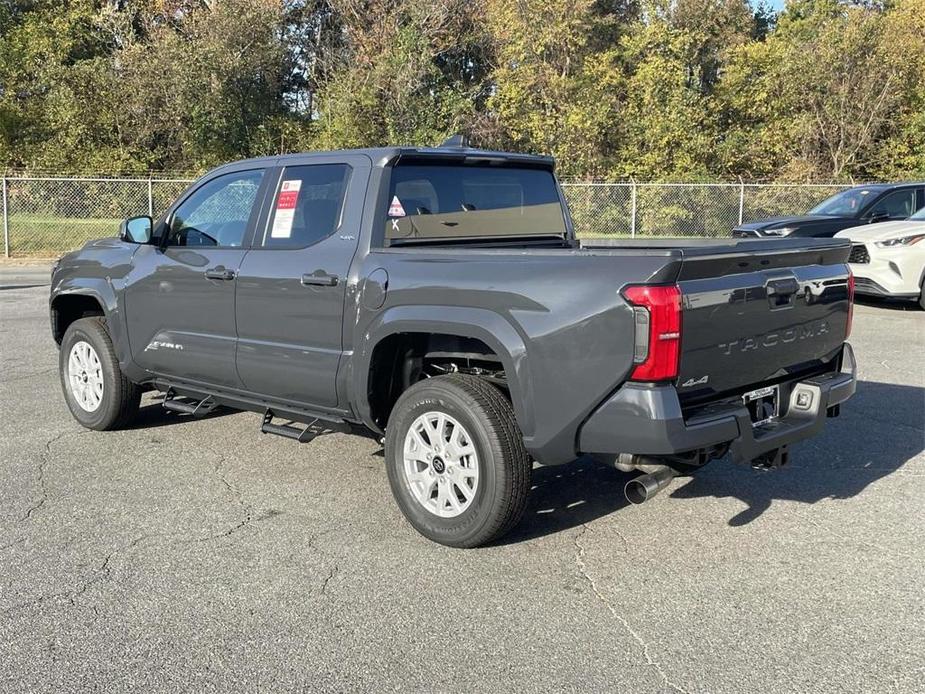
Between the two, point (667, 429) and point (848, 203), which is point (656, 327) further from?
point (848, 203)

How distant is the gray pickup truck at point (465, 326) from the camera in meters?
3.70

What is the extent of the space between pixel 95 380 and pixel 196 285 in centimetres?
147

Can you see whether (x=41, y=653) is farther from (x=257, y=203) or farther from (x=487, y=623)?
(x=257, y=203)

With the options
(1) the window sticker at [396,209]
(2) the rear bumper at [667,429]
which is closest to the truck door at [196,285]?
(1) the window sticker at [396,209]

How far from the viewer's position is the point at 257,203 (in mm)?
5305

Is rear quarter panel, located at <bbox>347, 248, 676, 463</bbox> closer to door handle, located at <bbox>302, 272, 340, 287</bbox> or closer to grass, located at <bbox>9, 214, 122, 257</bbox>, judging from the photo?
door handle, located at <bbox>302, 272, 340, 287</bbox>

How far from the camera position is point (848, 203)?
14.0 meters

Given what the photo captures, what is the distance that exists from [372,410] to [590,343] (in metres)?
1.40

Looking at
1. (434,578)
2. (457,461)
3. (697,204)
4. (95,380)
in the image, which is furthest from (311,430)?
(697,204)

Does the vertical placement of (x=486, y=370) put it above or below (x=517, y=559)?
above

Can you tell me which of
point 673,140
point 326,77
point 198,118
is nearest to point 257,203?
point 673,140

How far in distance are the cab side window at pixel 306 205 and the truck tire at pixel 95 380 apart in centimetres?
180

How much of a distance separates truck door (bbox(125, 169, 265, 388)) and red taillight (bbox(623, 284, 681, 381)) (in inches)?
103

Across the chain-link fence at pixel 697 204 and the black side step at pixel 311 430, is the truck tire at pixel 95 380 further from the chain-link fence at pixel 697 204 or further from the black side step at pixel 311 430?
the chain-link fence at pixel 697 204
